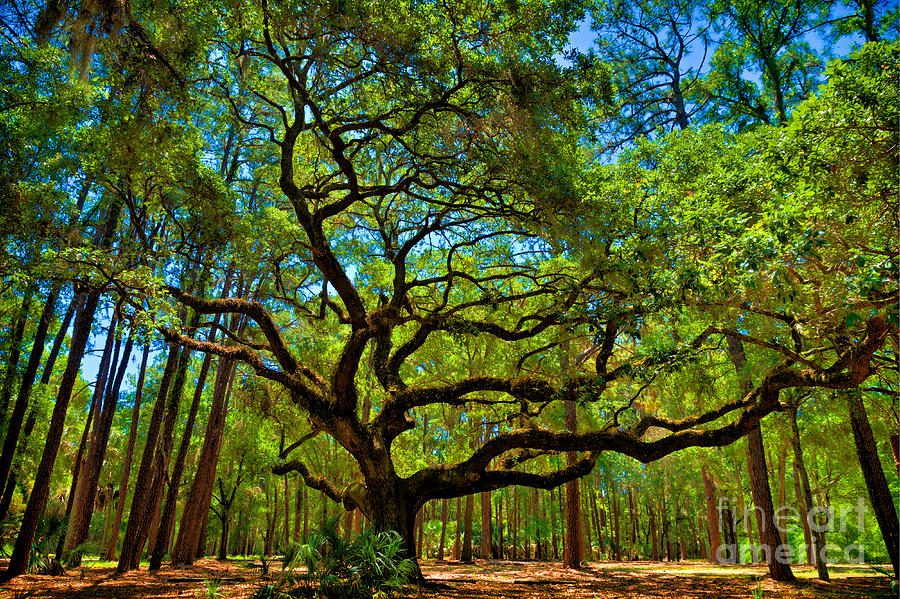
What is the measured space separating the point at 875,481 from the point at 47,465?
1681 cm

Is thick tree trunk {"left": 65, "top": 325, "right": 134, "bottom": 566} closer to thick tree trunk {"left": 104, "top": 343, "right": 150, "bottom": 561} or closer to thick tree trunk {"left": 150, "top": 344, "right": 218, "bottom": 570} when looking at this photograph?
thick tree trunk {"left": 104, "top": 343, "right": 150, "bottom": 561}

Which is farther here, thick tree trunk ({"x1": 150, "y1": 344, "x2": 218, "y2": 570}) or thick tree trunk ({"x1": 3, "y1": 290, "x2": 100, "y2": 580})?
thick tree trunk ({"x1": 150, "y1": 344, "x2": 218, "y2": 570})

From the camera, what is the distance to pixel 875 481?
33.8 feet

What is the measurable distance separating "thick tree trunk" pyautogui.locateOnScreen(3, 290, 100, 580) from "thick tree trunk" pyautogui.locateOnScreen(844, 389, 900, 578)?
1546cm

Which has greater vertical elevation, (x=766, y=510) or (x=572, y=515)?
(x=766, y=510)

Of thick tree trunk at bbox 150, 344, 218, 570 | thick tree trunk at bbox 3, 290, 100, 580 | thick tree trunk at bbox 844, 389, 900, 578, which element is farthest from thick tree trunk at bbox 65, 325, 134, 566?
thick tree trunk at bbox 844, 389, 900, 578

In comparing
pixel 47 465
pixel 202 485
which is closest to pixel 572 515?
pixel 202 485

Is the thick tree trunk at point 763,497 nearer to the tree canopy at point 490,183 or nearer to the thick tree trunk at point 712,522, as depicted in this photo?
the tree canopy at point 490,183

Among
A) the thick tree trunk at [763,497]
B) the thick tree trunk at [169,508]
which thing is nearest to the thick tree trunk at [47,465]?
the thick tree trunk at [169,508]

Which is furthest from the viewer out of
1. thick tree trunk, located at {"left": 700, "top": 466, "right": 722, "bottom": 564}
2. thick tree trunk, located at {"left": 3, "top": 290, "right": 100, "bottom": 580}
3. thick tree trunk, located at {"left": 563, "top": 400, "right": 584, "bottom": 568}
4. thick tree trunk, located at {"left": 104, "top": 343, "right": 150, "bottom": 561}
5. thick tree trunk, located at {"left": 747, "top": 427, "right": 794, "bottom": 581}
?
thick tree trunk, located at {"left": 700, "top": 466, "right": 722, "bottom": 564}

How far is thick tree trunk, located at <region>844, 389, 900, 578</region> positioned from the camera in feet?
32.8

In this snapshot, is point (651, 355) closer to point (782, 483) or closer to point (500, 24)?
point (500, 24)

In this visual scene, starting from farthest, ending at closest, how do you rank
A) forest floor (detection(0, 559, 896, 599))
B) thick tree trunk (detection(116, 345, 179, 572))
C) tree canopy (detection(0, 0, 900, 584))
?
thick tree trunk (detection(116, 345, 179, 572)) → forest floor (detection(0, 559, 896, 599)) → tree canopy (detection(0, 0, 900, 584))

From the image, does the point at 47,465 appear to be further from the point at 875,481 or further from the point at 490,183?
the point at 875,481
